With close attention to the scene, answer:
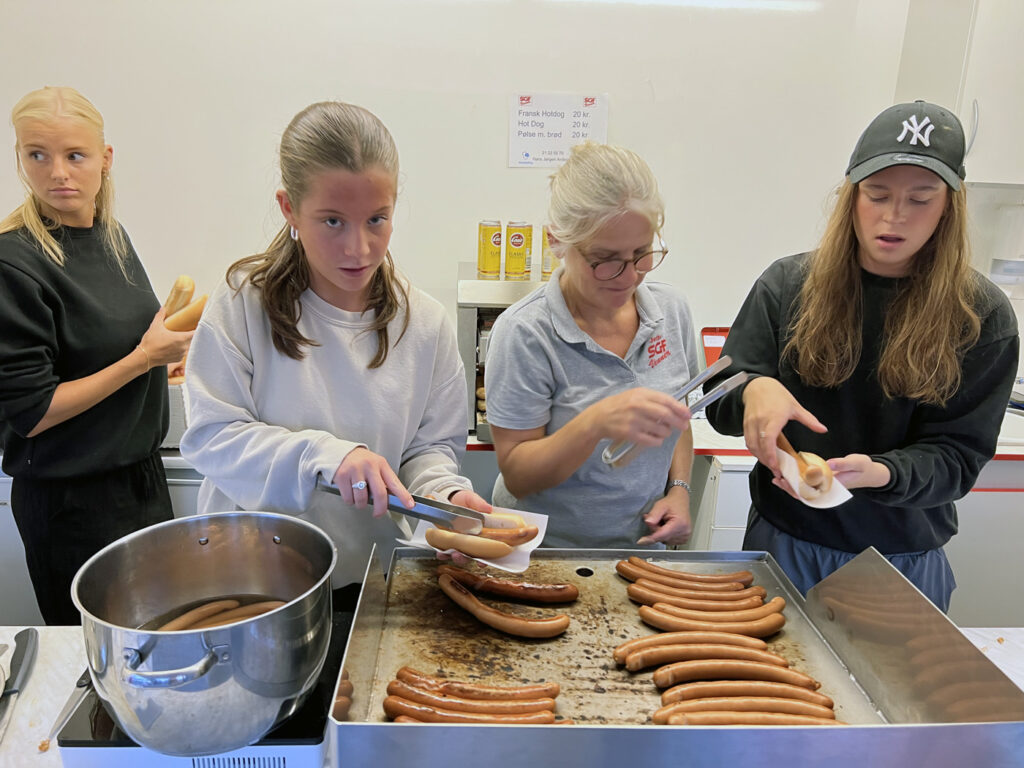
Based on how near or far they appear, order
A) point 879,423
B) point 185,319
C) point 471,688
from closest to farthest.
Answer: point 471,688
point 879,423
point 185,319

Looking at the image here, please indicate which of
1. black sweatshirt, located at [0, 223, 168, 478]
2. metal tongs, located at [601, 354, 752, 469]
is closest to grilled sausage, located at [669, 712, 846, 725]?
metal tongs, located at [601, 354, 752, 469]

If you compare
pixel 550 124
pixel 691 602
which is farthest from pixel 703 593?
pixel 550 124

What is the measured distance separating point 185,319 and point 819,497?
6.25 ft

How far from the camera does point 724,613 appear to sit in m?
1.29

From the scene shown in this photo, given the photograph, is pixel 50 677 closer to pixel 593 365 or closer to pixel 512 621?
pixel 512 621

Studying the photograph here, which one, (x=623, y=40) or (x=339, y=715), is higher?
(x=623, y=40)

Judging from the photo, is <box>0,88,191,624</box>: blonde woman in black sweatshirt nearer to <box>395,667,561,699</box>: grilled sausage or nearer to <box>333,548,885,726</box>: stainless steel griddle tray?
<box>333,548,885,726</box>: stainless steel griddle tray

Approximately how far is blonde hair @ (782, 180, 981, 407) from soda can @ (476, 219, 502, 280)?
1655 mm

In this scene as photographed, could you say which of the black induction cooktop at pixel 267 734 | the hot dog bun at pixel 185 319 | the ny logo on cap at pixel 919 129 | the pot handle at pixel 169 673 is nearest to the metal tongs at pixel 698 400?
the ny logo on cap at pixel 919 129

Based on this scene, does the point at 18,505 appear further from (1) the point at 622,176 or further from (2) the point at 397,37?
(2) the point at 397,37

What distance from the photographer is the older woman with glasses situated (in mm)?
1503

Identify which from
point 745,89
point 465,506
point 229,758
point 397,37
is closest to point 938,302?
point 465,506

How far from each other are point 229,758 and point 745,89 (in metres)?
3.44

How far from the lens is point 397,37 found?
3111 millimetres
